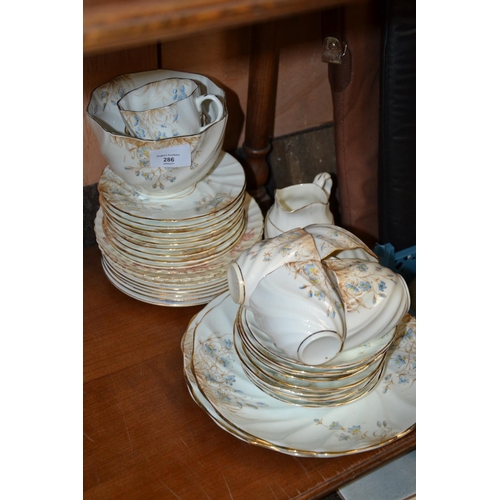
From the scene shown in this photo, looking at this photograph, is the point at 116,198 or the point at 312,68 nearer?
the point at 116,198

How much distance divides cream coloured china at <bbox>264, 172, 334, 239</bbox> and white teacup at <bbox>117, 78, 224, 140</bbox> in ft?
0.44

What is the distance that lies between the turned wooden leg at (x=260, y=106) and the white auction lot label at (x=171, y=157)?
21cm

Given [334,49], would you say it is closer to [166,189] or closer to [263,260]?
[166,189]

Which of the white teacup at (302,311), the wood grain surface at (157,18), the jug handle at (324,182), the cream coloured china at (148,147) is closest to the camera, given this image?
the wood grain surface at (157,18)

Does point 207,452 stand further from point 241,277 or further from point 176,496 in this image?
point 241,277

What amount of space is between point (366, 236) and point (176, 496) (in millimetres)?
558

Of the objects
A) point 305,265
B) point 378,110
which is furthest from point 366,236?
point 305,265

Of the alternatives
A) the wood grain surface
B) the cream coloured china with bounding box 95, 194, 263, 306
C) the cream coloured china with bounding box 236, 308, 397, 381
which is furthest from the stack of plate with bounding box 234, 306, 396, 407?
the wood grain surface

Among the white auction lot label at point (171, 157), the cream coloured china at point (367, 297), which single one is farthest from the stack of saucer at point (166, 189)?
the cream coloured china at point (367, 297)

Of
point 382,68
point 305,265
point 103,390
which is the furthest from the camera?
point 382,68

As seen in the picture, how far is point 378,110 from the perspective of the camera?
923mm

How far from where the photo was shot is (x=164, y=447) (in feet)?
2.15

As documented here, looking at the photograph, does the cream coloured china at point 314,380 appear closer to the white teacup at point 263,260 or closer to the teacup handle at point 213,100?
the white teacup at point 263,260

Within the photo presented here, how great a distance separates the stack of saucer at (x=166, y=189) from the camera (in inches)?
28.9
